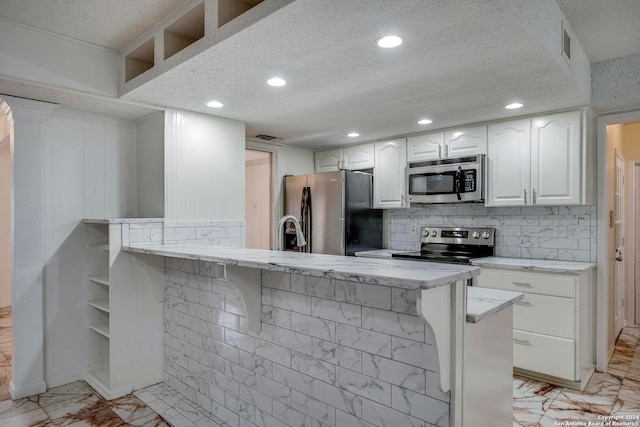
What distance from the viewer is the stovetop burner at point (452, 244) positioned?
374 centimetres

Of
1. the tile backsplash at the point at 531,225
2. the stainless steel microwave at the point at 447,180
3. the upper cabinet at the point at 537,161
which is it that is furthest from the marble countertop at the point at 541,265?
the stainless steel microwave at the point at 447,180

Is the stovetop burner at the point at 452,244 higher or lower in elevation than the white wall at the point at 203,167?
lower

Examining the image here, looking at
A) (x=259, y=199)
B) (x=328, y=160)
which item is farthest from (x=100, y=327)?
(x=328, y=160)

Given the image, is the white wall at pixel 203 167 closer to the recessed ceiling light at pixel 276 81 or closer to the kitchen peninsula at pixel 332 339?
the kitchen peninsula at pixel 332 339

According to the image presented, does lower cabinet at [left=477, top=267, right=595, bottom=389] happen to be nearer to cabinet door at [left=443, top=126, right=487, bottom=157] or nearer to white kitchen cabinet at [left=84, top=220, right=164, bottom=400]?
cabinet door at [left=443, top=126, right=487, bottom=157]

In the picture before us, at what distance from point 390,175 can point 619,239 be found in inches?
95.3

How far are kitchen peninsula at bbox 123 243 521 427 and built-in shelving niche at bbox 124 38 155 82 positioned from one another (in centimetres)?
126

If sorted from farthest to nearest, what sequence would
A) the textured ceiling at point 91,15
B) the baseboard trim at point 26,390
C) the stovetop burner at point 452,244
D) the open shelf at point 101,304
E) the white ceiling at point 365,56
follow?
the stovetop burner at point 452,244 < the open shelf at point 101,304 < the baseboard trim at point 26,390 < the textured ceiling at point 91,15 < the white ceiling at point 365,56

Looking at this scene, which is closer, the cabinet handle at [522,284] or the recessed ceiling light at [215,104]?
the recessed ceiling light at [215,104]

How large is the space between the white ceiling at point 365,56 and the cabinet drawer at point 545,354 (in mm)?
1785

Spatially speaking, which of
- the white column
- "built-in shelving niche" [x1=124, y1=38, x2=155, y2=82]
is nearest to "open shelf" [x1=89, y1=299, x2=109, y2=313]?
the white column

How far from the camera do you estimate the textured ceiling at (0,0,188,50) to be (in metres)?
2.23

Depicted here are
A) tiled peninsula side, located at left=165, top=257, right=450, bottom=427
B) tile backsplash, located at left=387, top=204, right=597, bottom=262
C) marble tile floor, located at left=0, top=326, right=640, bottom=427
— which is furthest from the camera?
tile backsplash, located at left=387, top=204, right=597, bottom=262

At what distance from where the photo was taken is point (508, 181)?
3502 millimetres
